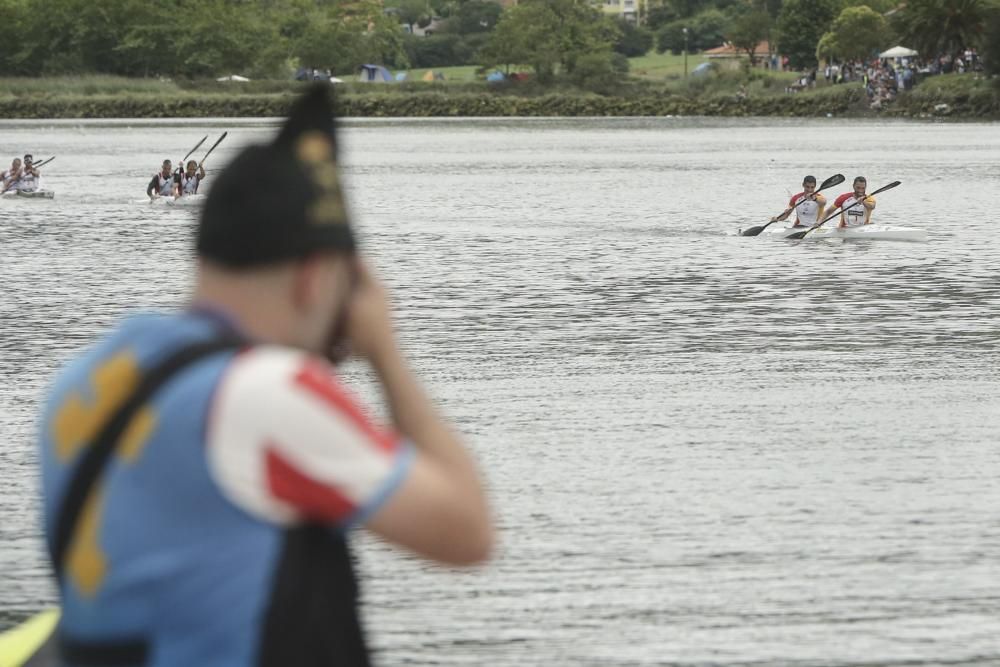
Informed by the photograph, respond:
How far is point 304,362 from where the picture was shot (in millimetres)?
2715

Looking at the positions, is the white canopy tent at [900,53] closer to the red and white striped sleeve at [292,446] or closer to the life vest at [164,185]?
the life vest at [164,185]

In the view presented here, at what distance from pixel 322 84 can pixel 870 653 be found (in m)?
6.67

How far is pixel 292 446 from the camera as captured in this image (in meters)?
2.68

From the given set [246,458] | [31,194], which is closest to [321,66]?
[31,194]

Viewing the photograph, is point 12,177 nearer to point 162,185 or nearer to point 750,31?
point 162,185

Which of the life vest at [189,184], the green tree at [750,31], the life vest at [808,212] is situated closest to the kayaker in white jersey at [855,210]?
the life vest at [808,212]

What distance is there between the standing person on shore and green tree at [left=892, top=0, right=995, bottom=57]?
120415 mm

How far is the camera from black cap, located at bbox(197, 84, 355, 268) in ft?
9.23

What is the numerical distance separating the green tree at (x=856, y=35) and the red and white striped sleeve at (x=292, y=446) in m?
136

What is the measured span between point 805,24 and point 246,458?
165 metres

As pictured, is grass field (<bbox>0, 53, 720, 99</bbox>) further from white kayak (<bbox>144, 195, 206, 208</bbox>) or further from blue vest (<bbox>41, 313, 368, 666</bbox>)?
blue vest (<bbox>41, 313, 368, 666</bbox>)

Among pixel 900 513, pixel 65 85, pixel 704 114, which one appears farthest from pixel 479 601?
pixel 65 85

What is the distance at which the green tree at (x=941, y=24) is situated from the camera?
392ft

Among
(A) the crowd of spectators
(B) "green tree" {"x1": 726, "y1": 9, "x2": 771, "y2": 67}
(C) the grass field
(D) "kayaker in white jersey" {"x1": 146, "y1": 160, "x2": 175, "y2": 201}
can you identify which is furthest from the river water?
(B) "green tree" {"x1": 726, "y1": 9, "x2": 771, "y2": 67}
